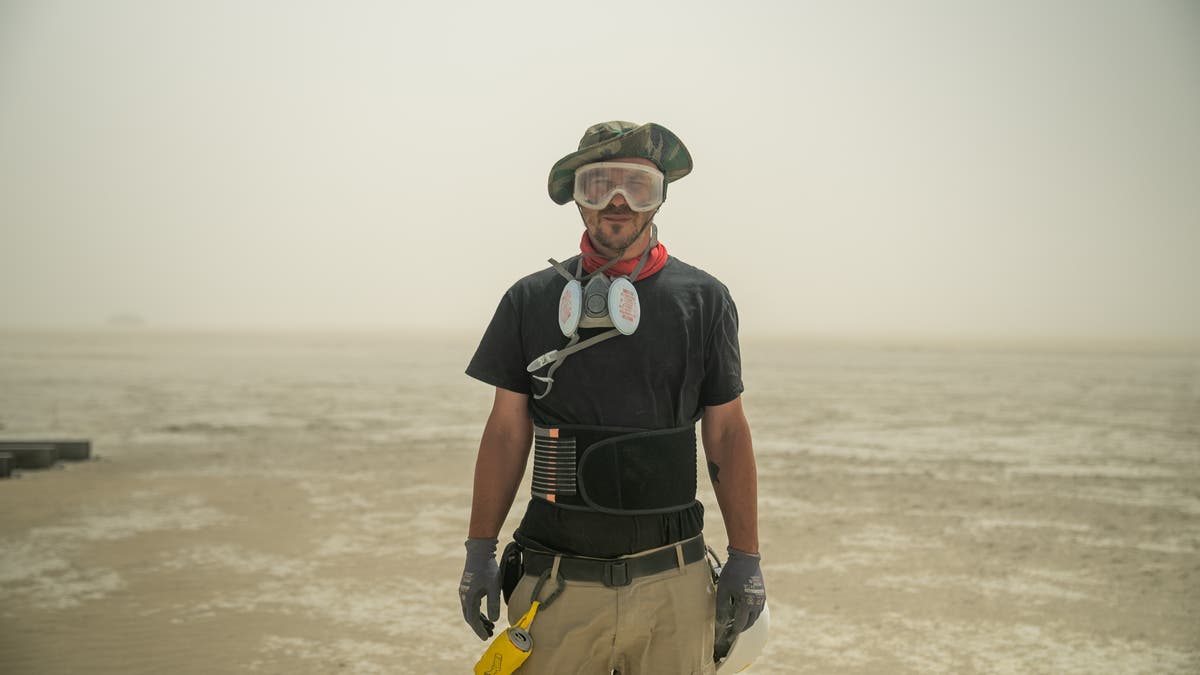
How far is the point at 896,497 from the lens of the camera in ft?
35.8

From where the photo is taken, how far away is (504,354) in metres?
2.72

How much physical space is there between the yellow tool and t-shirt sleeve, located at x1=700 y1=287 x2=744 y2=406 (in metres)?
0.76

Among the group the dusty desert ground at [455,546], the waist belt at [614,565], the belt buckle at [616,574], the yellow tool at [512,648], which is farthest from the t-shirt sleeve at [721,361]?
the dusty desert ground at [455,546]

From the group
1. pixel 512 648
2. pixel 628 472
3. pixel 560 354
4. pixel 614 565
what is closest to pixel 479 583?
pixel 512 648

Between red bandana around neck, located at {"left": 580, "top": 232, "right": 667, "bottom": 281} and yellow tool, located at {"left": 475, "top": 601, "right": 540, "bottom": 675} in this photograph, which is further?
red bandana around neck, located at {"left": 580, "top": 232, "right": 667, "bottom": 281}

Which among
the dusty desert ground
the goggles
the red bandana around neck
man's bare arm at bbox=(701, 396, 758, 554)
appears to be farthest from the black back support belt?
the dusty desert ground

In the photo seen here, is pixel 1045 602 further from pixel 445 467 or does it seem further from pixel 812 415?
pixel 812 415

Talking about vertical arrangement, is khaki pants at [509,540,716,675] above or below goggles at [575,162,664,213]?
below

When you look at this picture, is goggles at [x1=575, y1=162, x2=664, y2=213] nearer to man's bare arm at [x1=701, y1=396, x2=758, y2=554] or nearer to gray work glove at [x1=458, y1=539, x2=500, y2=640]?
man's bare arm at [x1=701, y1=396, x2=758, y2=554]

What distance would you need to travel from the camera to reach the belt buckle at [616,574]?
2.55m

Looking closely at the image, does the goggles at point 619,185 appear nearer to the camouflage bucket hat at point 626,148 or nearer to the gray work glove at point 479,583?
the camouflage bucket hat at point 626,148

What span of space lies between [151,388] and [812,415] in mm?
18757

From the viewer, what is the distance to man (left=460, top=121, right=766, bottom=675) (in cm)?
258

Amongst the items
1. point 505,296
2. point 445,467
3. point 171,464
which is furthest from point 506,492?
point 171,464
